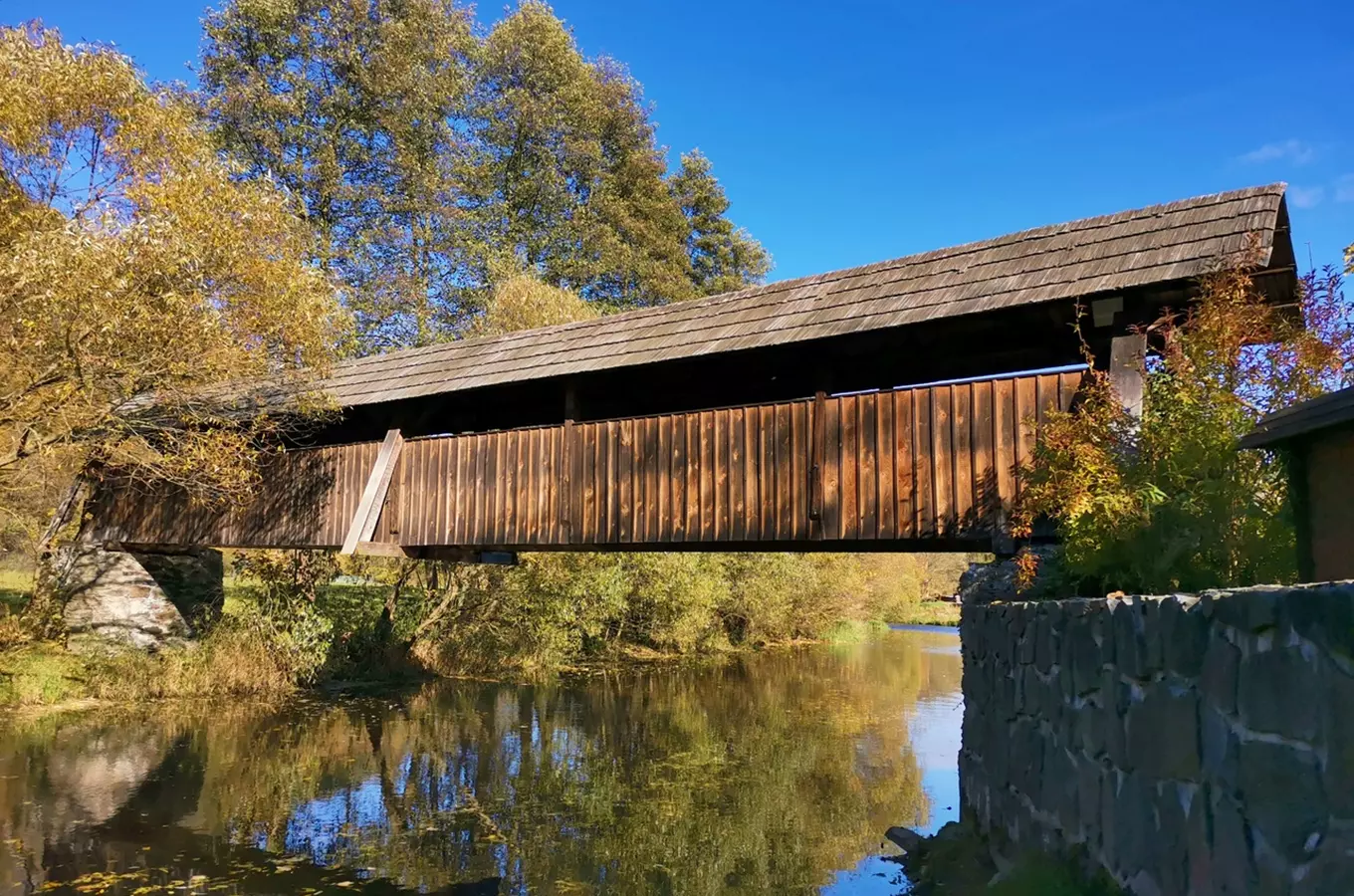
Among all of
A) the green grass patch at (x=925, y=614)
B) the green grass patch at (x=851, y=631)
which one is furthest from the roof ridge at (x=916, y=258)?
the green grass patch at (x=925, y=614)

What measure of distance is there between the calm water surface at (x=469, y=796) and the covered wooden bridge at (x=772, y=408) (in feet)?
7.46

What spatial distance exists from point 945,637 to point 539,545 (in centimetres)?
Answer: 2398

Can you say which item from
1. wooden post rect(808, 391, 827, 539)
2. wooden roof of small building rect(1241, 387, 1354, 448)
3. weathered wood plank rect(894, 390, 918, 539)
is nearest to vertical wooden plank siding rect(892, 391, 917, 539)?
weathered wood plank rect(894, 390, 918, 539)

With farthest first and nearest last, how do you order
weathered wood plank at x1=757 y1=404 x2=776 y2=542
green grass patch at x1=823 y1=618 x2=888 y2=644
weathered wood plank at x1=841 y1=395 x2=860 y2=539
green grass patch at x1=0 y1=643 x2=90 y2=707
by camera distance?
green grass patch at x1=823 y1=618 x2=888 y2=644, green grass patch at x1=0 y1=643 x2=90 y2=707, weathered wood plank at x1=757 y1=404 x2=776 y2=542, weathered wood plank at x1=841 y1=395 x2=860 y2=539

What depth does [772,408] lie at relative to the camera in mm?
8125

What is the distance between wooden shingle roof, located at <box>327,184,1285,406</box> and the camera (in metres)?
6.35

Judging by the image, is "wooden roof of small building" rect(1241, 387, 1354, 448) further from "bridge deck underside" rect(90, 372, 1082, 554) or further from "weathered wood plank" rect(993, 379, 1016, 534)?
"weathered wood plank" rect(993, 379, 1016, 534)

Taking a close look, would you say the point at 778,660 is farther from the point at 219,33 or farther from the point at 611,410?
the point at 219,33

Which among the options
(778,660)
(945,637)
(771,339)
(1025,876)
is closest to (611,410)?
(771,339)

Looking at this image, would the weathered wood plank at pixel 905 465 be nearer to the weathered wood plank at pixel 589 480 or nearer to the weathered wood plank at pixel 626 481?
the weathered wood plank at pixel 626 481

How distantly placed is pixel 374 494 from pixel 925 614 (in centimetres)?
3334

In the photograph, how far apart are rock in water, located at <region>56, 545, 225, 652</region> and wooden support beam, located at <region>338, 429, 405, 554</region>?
4883 mm

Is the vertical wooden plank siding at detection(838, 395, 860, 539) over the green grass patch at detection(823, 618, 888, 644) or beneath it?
over

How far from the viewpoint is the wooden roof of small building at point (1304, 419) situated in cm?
358
